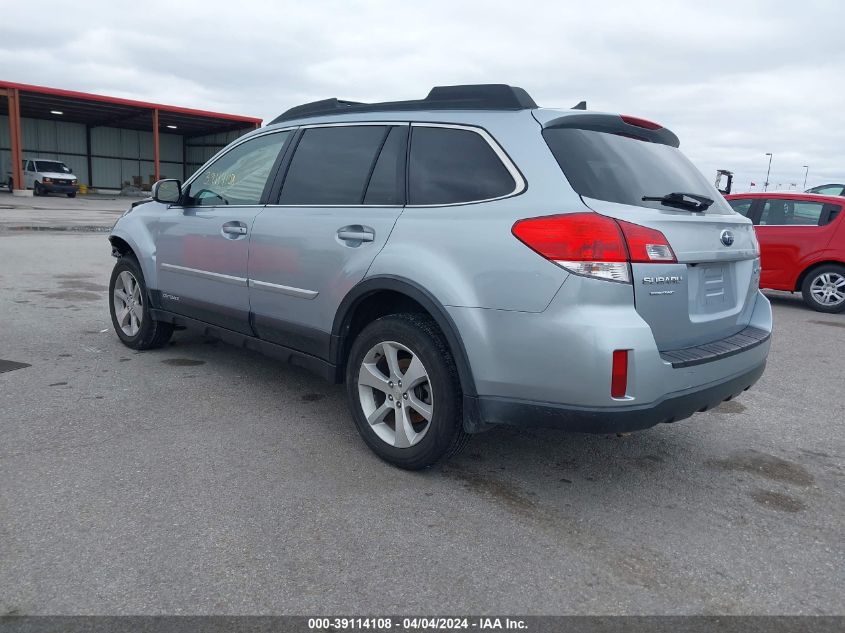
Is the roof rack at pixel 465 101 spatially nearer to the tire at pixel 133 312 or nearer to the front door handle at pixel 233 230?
the front door handle at pixel 233 230

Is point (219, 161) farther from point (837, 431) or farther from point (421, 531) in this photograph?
point (837, 431)

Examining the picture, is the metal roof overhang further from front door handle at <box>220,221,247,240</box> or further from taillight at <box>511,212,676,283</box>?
taillight at <box>511,212,676,283</box>

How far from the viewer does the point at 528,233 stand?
288cm

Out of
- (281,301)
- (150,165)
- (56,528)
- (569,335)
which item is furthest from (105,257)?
(150,165)

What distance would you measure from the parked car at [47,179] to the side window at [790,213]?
114ft

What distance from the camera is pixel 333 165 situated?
3953 mm

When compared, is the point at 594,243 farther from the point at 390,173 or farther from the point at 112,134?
the point at 112,134

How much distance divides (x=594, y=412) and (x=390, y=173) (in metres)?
1.64

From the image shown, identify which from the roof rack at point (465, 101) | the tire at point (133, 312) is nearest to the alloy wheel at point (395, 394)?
the roof rack at point (465, 101)

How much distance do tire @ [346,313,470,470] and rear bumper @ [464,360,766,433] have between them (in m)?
0.14

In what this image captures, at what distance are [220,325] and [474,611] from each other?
2.93 meters

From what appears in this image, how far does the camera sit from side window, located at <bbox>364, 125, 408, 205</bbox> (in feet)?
11.6

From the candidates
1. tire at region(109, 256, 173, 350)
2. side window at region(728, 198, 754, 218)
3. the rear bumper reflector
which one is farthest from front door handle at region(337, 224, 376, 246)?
side window at region(728, 198, 754, 218)

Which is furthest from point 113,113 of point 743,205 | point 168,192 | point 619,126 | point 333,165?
point 619,126
